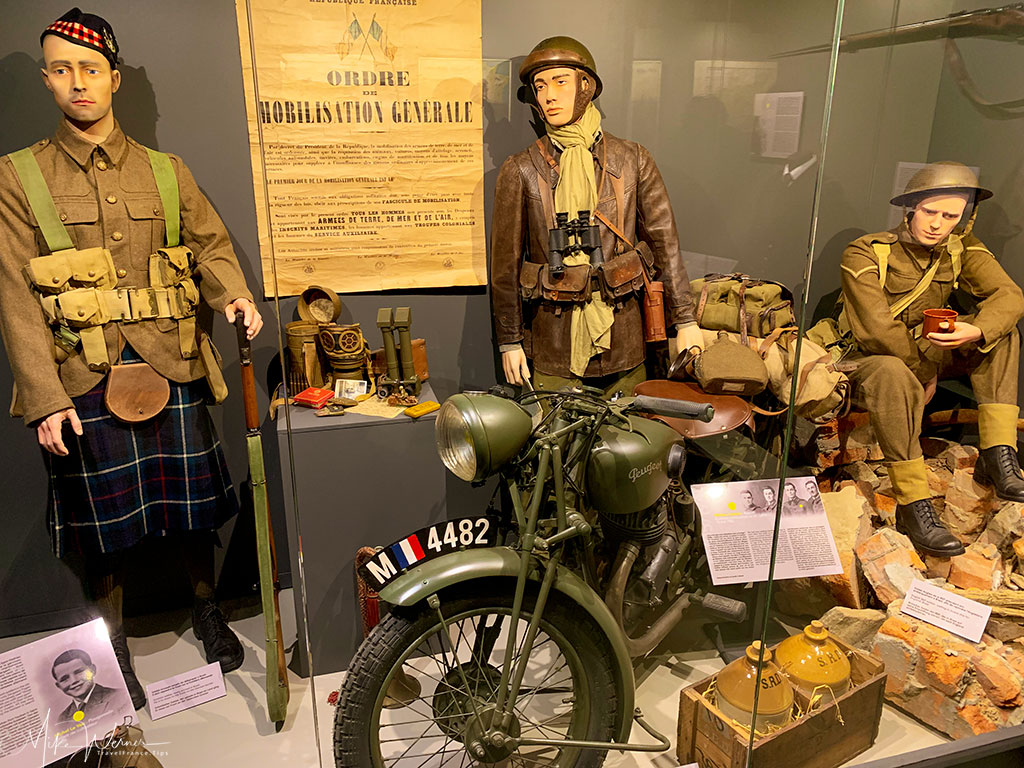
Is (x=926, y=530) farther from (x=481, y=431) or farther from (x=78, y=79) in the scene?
(x=78, y=79)

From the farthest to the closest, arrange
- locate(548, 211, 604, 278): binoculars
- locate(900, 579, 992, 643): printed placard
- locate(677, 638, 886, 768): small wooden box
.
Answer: locate(548, 211, 604, 278): binoculars → locate(900, 579, 992, 643): printed placard → locate(677, 638, 886, 768): small wooden box

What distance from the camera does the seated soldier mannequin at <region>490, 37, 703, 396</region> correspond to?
91.6 inches

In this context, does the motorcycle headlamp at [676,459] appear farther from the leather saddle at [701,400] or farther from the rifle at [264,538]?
the rifle at [264,538]

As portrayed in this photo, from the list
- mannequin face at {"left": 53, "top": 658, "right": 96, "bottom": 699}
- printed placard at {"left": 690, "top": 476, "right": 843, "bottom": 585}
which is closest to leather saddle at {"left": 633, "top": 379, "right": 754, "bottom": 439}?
printed placard at {"left": 690, "top": 476, "right": 843, "bottom": 585}

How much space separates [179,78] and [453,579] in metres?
1.72

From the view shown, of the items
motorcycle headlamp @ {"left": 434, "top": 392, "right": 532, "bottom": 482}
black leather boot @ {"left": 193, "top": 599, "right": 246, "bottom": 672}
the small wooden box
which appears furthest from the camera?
black leather boot @ {"left": 193, "top": 599, "right": 246, "bottom": 672}

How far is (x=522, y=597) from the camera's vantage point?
168cm

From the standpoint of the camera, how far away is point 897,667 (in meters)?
2.18

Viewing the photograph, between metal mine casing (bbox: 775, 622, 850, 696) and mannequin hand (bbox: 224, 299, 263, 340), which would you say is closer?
metal mine casing (bbox: 775, 622, 850, 696)

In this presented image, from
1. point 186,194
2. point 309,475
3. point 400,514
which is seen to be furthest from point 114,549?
point 186,194

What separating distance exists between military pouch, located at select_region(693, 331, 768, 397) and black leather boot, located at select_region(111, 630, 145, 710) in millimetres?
1928

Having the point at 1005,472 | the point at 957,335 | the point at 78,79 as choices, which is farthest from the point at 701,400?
the point at 78,79

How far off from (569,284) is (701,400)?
0.53 metres

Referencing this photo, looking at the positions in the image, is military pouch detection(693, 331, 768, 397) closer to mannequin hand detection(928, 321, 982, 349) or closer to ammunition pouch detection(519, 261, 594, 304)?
ammunition pouch detection(519, 261, 594, 304)
